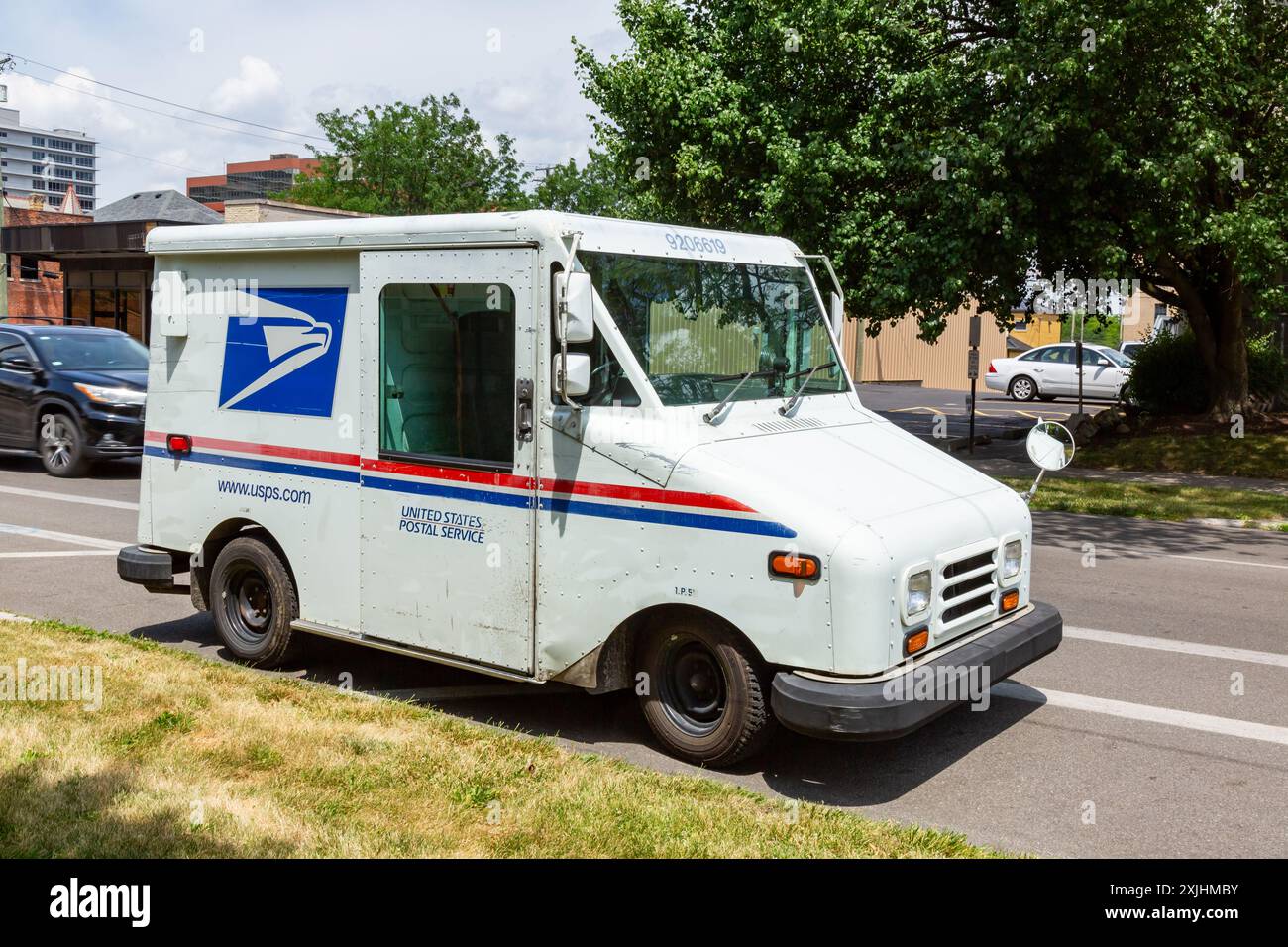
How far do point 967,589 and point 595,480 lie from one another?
5.91 feet

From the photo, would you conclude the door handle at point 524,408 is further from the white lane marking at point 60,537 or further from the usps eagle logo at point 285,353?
the white lane marking at point 60,537

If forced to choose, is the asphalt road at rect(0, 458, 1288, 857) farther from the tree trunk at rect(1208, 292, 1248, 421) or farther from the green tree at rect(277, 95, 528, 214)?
the green tree at rect(277, 95, 528, 214)

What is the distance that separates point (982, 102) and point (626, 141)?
18.2 ft

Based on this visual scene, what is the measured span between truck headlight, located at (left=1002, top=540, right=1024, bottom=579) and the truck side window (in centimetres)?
246

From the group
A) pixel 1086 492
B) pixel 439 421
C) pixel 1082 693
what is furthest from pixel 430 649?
pixel 1086 492

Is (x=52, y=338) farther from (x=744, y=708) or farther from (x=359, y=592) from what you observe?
(x=744, y=708)

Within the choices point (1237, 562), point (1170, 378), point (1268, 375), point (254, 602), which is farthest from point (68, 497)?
point (1268, 375)

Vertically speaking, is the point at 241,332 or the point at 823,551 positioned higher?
the point at 241,332

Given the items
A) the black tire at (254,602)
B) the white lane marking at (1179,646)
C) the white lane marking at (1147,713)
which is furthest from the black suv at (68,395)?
the white lane marking at (1147,713)

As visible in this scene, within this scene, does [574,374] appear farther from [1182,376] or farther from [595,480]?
[1182,376]

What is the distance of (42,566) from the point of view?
33.5ft

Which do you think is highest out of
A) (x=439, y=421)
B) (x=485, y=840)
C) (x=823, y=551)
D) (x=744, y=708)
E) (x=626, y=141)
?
(x=626, y=141)

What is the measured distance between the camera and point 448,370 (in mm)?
6230

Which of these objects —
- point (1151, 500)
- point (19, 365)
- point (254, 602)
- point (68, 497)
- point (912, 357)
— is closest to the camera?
point (254, 602)
